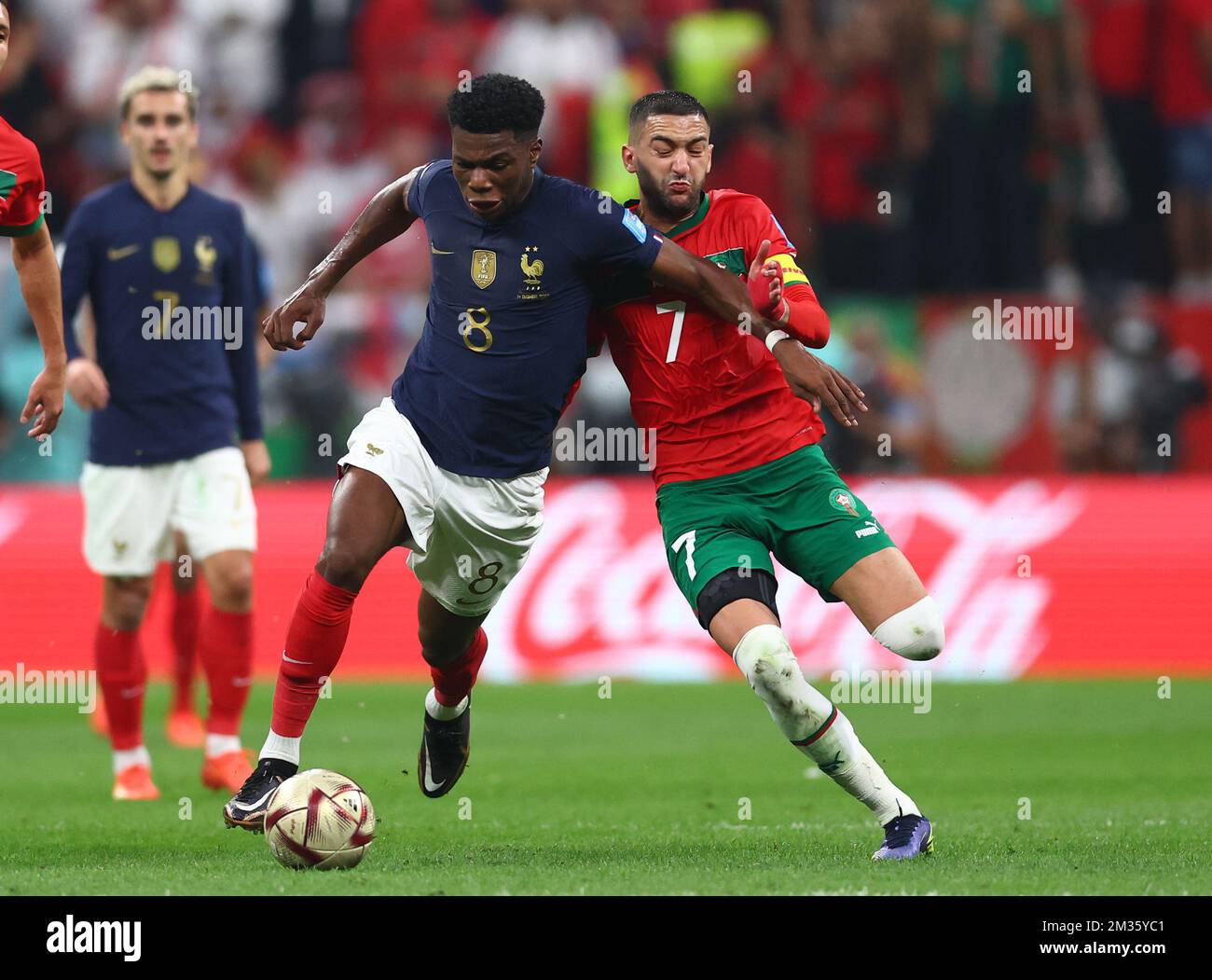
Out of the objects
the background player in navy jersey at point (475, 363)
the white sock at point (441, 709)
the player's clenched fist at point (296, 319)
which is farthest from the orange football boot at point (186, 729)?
the player's clenched fist at point (296, 319)

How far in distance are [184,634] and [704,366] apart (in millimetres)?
4075

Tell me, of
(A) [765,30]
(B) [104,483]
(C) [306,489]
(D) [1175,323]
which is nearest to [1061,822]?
(B) [104,483]

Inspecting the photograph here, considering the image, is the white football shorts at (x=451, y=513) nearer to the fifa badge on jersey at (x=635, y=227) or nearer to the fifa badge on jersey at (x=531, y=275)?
the fifa badge on jersey at (x=531, y=275)

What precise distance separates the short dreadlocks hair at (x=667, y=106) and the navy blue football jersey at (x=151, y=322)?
2747 millimetres

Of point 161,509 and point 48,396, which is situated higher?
point 48,396

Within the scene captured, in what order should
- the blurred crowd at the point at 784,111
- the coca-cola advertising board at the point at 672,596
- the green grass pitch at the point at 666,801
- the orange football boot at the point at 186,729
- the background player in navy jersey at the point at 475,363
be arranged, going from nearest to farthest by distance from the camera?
the green grass pitch at the point at 666,801, the background player in navy jersey at the point at 475,363, the orange football boot at the point at 186,729, the coca-cola advertising board at the point at 672,596, the blurred crowd at the point at 784,111

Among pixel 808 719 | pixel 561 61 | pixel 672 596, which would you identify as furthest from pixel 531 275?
pixel 561 61

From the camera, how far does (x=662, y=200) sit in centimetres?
662

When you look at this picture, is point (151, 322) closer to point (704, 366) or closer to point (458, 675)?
point (458, 675)

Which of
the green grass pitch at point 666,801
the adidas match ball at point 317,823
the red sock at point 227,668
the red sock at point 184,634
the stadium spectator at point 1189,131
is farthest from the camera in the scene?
the stadium spectator at point 1189,131

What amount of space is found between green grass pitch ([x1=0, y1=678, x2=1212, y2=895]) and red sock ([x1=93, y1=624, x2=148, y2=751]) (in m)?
0.29

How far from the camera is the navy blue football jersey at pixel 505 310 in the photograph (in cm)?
639

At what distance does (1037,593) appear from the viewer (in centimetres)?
1212

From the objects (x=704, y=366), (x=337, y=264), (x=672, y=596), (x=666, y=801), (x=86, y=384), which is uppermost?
(x=337, y=264)
